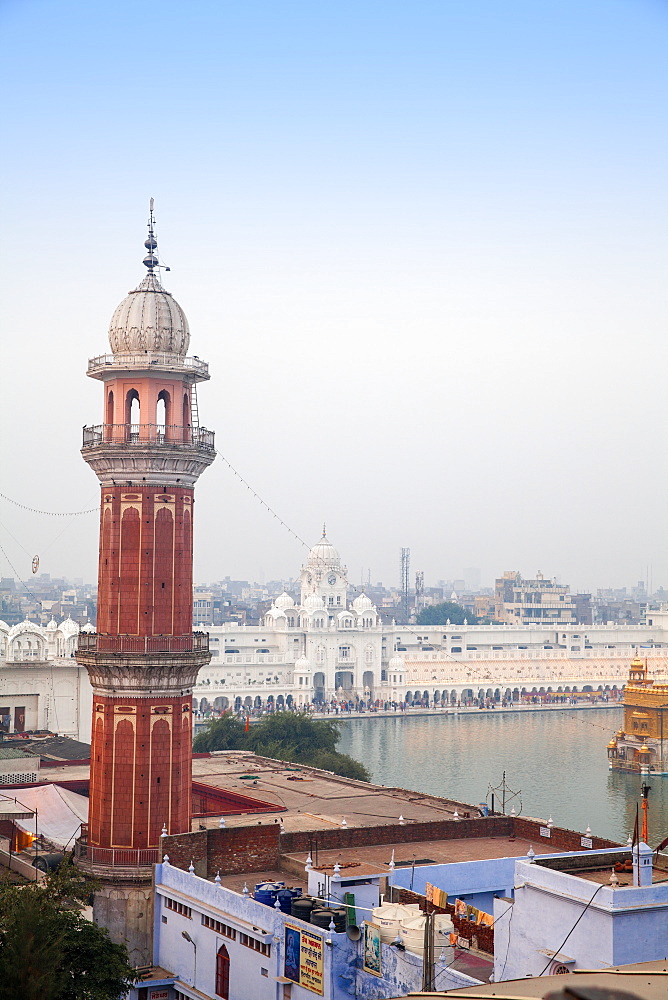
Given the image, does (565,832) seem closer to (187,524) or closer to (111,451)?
(187,524)

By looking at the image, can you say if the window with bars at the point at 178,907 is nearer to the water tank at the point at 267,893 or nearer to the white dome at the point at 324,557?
the water tank at the point at 267,893

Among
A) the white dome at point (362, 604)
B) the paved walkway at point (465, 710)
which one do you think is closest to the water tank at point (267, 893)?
the paved walkway at point (465, 710)

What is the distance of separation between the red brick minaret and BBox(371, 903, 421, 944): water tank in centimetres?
393

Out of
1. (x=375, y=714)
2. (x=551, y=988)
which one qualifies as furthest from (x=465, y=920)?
(x=375, y=714)

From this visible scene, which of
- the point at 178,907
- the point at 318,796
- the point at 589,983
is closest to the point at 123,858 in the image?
the point at 178,907

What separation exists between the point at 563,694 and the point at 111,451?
188ft

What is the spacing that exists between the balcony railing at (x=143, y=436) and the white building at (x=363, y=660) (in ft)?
147

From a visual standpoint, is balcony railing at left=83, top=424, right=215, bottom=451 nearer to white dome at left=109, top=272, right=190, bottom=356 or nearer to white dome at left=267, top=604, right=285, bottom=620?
white dome at left=109, top=272, right=190, bottom=356

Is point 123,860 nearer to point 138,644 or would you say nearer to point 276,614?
point 138,644

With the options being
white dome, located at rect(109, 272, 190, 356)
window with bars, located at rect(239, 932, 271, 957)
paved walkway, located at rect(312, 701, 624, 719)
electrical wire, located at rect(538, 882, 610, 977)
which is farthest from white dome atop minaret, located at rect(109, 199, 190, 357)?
paved walkway, located at rect(312, 701, 624, 719)

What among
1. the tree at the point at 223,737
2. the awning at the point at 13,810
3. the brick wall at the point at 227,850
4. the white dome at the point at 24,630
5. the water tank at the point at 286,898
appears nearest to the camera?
the water tank at the point at 286,898

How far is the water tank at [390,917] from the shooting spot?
11250 mm

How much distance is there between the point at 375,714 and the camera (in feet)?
201

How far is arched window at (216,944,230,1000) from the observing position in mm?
12859
